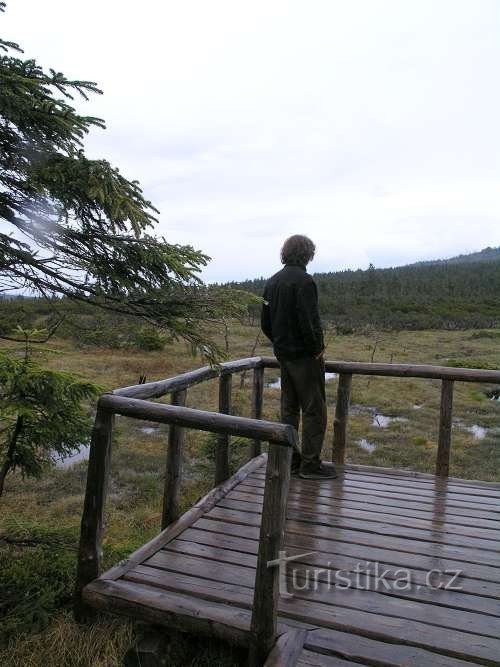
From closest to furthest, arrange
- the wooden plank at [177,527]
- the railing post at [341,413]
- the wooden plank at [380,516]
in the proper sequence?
the wooden plank at [177,527] < the wooden plank at [380,516] < the railing post at [341,413]

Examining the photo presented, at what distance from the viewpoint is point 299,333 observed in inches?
177

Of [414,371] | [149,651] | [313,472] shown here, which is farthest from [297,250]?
[149,651]

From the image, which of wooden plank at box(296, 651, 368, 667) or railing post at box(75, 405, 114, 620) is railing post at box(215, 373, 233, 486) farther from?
wooden plank at box(296, 651, 368, 667)

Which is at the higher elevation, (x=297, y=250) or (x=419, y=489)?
(x=297, y=250)

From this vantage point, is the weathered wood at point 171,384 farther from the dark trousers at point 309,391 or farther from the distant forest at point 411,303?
the distant forest at point 411,303

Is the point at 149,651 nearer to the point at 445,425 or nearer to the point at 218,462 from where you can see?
the point at 218,462

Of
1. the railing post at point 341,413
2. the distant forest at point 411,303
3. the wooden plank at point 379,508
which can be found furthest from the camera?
the distant forest at point 411,303

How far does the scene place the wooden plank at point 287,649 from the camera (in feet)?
7.90

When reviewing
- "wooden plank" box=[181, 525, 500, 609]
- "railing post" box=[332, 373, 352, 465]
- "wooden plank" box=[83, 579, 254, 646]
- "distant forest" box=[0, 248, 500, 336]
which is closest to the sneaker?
"railing post" box=[332, 373, 352, 465]

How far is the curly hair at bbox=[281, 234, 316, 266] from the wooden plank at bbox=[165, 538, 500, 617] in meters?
2.40

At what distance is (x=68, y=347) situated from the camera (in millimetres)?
21188

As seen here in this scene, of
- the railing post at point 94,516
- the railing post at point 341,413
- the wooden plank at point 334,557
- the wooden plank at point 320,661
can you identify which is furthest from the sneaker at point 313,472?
the wooden plank at point 320,661

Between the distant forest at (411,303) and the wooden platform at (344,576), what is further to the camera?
the distant forest at (411,303)

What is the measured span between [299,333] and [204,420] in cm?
188
